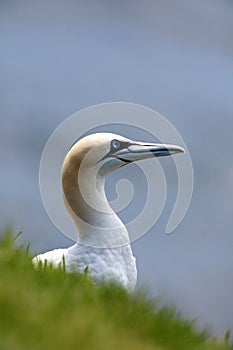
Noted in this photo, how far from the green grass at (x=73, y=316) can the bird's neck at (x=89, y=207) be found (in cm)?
193

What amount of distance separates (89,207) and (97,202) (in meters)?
0.07

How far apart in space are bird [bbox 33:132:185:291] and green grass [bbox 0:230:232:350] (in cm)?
170

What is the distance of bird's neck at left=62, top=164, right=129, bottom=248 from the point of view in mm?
6672

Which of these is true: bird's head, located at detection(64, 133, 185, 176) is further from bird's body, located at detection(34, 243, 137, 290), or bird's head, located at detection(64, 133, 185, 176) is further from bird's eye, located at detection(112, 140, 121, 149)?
bird's body, located at detection(34, 243, 137, 290)

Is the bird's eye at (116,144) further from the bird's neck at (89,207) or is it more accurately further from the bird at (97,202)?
the bird's neck at (89,207)

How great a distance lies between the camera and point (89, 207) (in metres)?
6.85

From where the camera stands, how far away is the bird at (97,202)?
6430mm

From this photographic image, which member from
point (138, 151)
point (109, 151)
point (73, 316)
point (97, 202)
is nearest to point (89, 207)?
point (97, 202)

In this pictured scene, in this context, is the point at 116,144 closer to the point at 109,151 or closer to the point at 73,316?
the point at 109,151

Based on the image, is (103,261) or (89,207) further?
(89,207)

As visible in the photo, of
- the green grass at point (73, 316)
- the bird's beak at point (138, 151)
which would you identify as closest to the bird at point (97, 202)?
the bird's beak at point (138, 151)

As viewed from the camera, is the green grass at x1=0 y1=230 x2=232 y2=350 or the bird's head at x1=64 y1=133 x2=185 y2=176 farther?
the bird's head at x1=64 y1=133 x2=185 y2=176

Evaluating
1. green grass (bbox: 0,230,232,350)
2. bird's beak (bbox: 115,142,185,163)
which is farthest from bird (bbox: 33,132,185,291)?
green grass (bbox: 0,230,232,350)

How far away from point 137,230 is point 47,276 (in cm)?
339
